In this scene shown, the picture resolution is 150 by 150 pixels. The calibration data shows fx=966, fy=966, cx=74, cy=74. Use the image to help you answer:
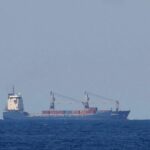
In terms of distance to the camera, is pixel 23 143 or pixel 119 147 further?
pixel 23 143

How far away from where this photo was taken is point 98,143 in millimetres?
107688

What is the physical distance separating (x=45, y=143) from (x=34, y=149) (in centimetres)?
1308

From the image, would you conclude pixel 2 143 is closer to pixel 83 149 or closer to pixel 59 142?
pixel 59 142

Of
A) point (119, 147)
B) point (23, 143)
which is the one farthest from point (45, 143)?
point (119, 147)

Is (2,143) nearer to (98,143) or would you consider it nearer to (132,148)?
Answer: (98,143)

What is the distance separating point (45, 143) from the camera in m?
108

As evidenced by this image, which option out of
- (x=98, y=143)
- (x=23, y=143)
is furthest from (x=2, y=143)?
(x=98, y=143)

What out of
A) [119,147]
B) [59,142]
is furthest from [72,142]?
[119,147]

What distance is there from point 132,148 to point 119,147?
1952mm

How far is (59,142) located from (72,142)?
162 cm

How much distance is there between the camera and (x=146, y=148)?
318ft

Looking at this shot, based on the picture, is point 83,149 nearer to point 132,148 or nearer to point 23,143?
point 132,148

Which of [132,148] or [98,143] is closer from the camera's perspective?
[132,148]

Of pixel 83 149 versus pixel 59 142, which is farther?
pixel 59 142
